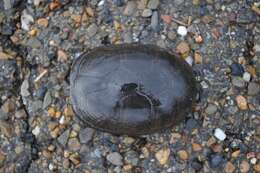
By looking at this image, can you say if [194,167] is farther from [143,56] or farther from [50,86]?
[50,86]

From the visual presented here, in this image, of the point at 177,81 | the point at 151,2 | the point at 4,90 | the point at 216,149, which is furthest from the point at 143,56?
the point at 4,90

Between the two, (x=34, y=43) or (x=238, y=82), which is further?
(x=34, y=43)

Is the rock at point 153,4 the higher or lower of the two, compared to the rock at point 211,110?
higher

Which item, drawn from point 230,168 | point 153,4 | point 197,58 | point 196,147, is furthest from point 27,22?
point 230,168

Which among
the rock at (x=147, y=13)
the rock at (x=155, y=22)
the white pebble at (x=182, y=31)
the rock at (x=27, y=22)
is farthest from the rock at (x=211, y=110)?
the rock at (x=27, y=22)

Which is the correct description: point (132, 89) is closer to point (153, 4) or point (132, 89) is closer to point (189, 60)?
point (189, 60)

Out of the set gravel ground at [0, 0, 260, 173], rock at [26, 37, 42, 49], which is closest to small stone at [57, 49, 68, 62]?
gravel ground at [0, 0, 260, 173]

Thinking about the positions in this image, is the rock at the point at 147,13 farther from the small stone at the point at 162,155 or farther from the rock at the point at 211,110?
the small stone at the point at 162,155

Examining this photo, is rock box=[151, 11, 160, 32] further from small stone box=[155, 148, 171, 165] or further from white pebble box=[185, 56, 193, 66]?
small stone box=[155, 148, 171, 165]
